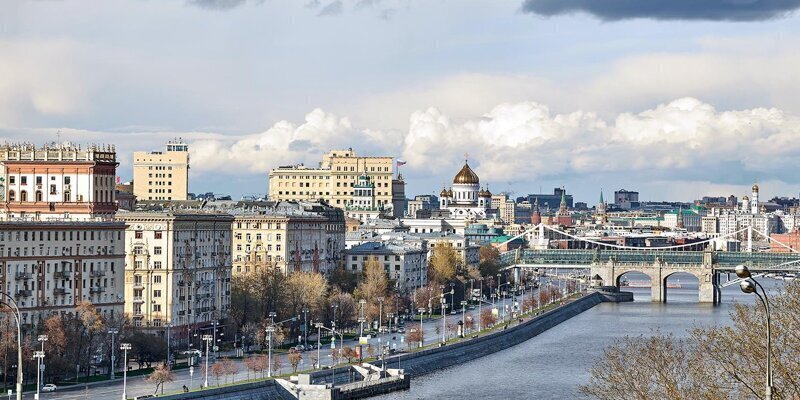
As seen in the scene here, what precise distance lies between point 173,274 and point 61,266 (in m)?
14.8

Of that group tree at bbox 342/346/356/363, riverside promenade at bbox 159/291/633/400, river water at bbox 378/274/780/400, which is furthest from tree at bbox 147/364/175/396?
tree at bbox 342/346/356/363

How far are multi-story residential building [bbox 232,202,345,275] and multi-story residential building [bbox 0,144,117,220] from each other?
2960 centimetres

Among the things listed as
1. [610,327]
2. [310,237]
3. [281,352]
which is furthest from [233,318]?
[610,327]

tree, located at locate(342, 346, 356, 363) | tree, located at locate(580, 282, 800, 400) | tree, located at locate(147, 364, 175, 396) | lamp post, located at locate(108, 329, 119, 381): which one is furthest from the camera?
tree, located at locate(342, 346, 356, 363)

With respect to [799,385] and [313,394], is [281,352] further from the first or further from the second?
[799,385]

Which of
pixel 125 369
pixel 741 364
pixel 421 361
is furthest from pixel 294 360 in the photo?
pixel 741 364

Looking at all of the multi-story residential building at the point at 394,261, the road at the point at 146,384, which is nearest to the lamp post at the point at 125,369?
the road at the point at 146,384

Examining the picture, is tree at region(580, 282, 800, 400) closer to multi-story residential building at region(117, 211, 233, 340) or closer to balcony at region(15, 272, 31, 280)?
balcony at region(15, 272, 31, 280)

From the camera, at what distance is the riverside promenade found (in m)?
88.0

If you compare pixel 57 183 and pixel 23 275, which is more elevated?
pixel 57 183

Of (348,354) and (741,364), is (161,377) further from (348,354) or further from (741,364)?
(741,364)

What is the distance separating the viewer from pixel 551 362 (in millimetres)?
122875

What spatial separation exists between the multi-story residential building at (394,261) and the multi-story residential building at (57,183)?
185ft

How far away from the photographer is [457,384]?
106 metres
